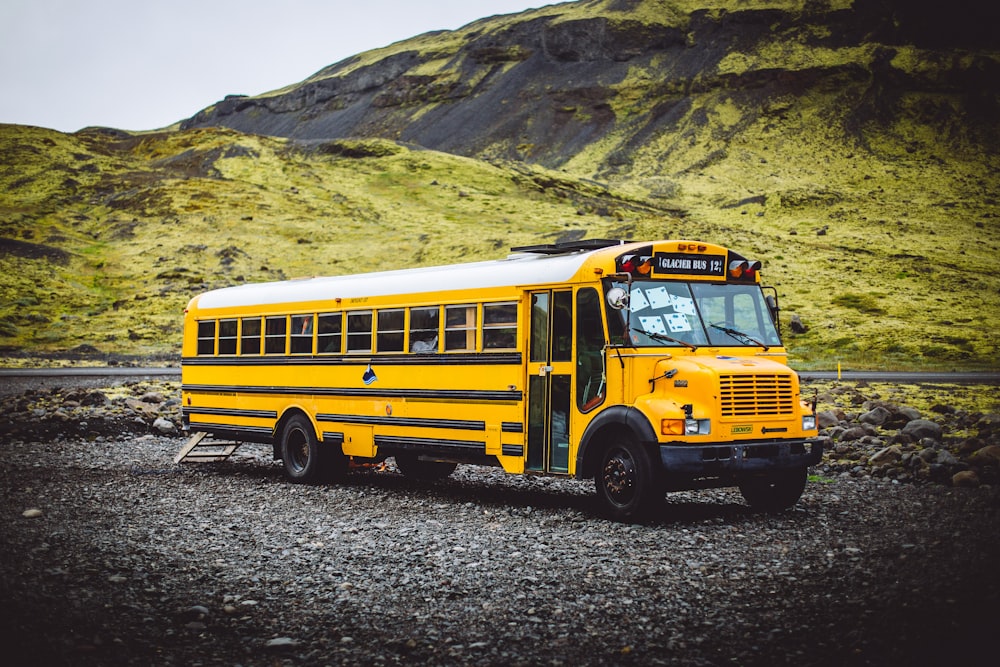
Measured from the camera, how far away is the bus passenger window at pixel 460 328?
12609 millimetres

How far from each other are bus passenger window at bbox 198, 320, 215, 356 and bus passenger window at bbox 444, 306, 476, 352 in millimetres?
6001

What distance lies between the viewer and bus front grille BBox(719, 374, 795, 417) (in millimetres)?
10438

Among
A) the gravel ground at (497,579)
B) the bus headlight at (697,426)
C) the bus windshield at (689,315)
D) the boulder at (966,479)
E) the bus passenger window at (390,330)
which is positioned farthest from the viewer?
the bus passenger window at (390,330)

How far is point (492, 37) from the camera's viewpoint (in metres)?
183

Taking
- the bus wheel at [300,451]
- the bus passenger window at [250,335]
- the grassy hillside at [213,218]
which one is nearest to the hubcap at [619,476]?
the bus wheel at [300,451]

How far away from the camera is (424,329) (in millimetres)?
13328

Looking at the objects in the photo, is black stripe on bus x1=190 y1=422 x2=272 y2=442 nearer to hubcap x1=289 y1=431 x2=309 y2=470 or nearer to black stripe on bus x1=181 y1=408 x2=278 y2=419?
black stripe on bus x1=181 y1=408 x2=278 y2=419

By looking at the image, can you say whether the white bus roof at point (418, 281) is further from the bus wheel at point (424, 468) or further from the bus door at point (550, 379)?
the bus wheel at point (424, 468)

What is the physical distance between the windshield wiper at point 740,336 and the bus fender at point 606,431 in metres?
1.57

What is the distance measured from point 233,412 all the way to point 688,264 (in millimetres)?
8597

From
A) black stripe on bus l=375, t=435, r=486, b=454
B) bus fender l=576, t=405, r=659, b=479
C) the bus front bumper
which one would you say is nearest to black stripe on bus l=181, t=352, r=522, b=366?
black stripe on bus l=375, t=435, r=486, b=454

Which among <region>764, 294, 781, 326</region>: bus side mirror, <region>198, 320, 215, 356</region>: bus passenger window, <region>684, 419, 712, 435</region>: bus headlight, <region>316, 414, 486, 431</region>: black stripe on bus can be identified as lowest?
<region>316, 414, 486, 431</region>: black stripe on bus

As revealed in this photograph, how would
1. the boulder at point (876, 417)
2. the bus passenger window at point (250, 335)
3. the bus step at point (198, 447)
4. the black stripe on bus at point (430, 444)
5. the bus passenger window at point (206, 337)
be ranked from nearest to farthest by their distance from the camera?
the black stripe on bus at point (430, 444)
the bus passenger window at point (250, 335)
the boulder at point (876, 417)
the bus step at point (198, 447)
the bus passenger window at point (206, 337)

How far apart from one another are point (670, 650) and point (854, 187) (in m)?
111
